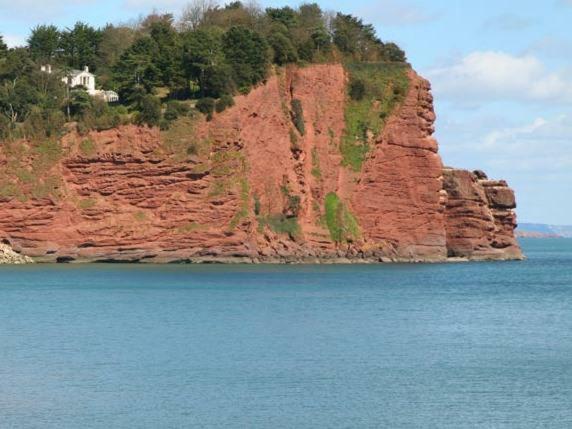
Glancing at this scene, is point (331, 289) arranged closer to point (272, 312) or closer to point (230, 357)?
point (272, 312)

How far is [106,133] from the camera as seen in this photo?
3339 inches

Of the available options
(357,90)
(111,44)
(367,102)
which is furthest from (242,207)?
(111,44)

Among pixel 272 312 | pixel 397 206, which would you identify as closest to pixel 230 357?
pixel 272 312

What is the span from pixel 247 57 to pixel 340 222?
44.3 feet

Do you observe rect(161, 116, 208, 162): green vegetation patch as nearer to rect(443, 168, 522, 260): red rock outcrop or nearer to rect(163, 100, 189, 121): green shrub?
rect(163, 100, 189, 121): green shrub

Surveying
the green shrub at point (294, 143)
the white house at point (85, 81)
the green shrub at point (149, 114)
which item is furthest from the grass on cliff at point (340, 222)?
the white house at point (85, 81)

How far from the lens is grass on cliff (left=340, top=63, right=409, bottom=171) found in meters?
92.3

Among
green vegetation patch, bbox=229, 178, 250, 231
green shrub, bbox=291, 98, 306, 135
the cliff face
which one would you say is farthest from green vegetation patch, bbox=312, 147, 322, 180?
green vegetation patch, bbox=229, 178, 250, 231

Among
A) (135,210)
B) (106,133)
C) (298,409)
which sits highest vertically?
(106,133)

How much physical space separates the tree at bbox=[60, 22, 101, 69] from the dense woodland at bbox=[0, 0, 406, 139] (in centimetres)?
383

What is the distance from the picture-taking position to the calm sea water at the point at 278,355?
29062 millimetres

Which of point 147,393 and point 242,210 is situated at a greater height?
point 242,210

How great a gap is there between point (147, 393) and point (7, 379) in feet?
13.5

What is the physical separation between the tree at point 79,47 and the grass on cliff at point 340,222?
29305 millimetres
